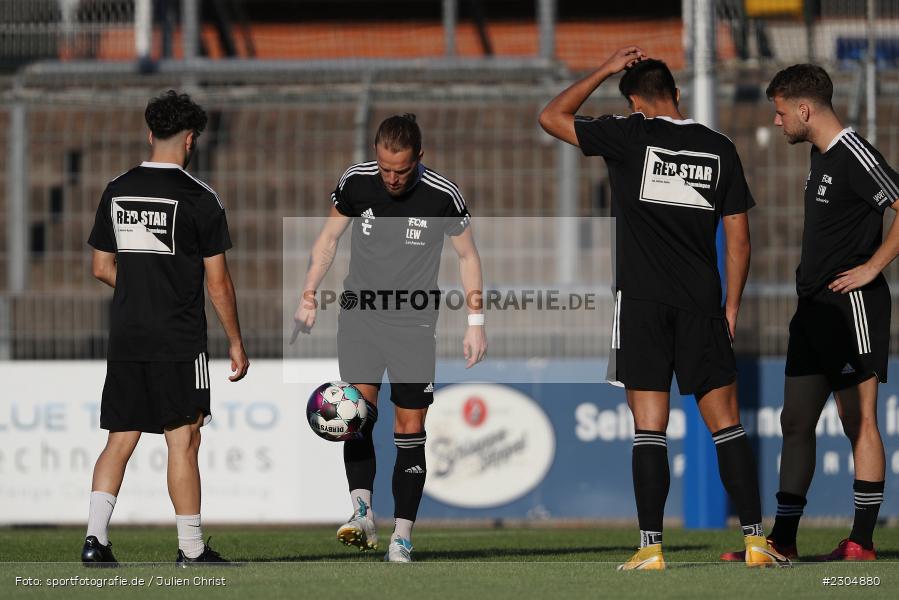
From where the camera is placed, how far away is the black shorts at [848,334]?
687 centimetres

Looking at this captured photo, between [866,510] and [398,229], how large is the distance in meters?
2.69

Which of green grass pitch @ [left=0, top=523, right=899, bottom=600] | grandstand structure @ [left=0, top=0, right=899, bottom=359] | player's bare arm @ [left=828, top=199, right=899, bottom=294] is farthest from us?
grandstand structure @ [left=0, top=0, right=899, bottom=359]

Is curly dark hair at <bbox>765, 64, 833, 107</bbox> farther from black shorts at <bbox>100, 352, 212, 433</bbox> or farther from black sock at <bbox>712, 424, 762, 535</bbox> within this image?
black shorts at <bbox>100, 352, 212, 433</bbox>

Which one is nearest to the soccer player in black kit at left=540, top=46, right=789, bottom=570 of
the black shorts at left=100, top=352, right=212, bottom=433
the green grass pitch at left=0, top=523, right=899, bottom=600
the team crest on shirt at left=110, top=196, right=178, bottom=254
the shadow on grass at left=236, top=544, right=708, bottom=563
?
the green grass pitch at left=0, top=523, right=899, bottom=600

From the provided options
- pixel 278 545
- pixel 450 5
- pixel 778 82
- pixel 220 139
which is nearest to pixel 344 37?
pixel 450 5

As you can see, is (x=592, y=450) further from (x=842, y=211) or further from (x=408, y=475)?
(x=842, y=211)

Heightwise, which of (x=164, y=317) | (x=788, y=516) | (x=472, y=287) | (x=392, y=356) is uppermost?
(x=472, y=287)

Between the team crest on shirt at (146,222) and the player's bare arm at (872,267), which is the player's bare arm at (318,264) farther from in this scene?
the player's bare arm at (872,267)

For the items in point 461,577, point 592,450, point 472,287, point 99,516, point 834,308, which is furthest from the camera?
point 592,450

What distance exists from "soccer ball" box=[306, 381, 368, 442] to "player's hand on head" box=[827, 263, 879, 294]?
2386mm

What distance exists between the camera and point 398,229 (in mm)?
7059

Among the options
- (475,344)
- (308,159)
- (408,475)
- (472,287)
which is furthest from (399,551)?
(308,159)

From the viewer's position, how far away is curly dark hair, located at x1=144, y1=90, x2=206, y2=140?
6.31 meters

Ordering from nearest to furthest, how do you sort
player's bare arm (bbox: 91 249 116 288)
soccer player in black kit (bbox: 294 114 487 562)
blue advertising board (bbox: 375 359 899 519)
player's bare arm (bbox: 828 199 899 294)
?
player's bare arm (bbox: 91 249 116 288), player's bare arm (bbox: 828 199 899 294), soccer player in black kit (bbox: 294 114 487 562), blue advertising board (bbox: 375 359 899 519)
